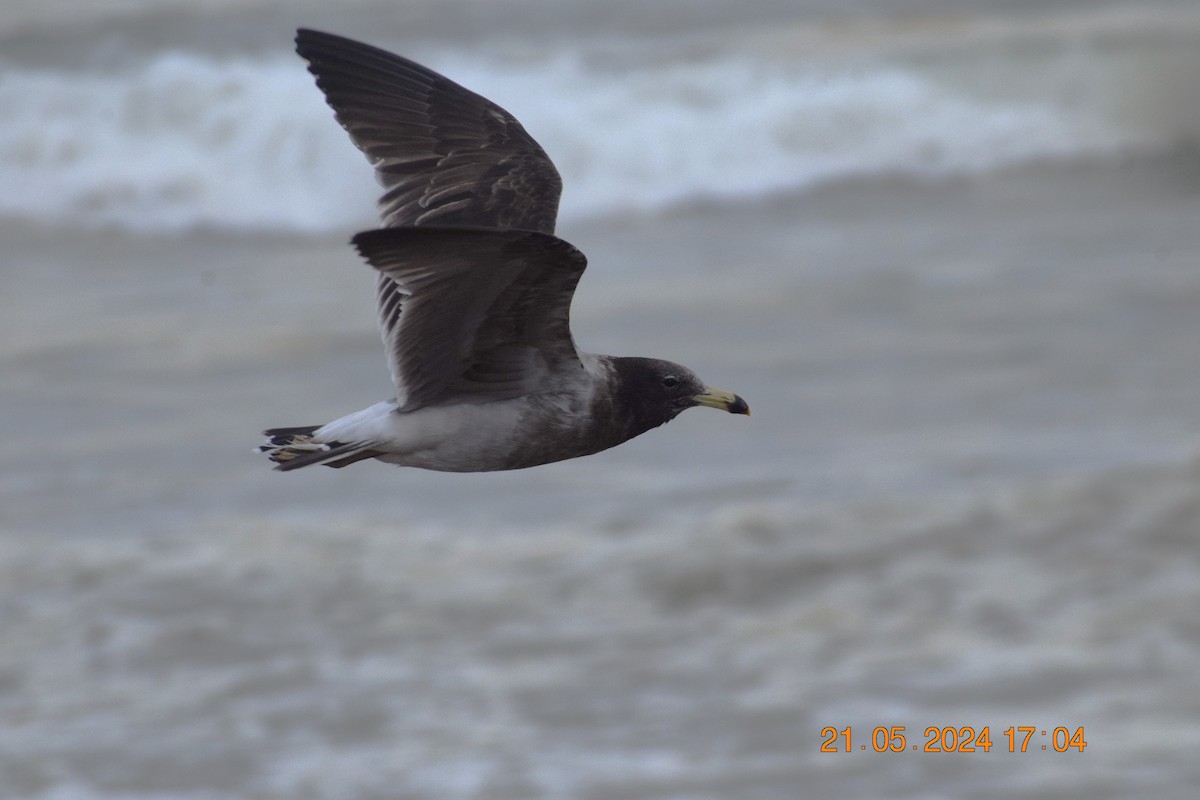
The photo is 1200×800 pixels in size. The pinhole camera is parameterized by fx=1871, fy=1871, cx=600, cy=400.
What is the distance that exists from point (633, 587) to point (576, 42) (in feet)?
43.7

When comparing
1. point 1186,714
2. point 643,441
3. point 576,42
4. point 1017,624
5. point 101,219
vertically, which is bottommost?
point 1186,714

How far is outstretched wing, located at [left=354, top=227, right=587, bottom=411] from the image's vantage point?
4836 millimetres

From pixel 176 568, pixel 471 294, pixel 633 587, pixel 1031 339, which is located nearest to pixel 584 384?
pixel 471 294

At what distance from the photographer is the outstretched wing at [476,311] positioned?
484cm

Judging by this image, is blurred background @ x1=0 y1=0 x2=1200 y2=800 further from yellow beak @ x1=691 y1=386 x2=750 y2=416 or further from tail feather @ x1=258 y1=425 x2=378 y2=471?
tail feather @ x1=258 y1=425 x2=378 y2=471

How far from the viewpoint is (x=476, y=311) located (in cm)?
520

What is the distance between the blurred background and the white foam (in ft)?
0.20

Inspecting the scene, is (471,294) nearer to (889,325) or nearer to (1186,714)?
(1186,714)

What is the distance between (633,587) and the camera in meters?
12.9

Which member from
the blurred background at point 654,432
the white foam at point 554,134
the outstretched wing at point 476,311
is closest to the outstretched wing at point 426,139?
the outstretched wing at point 476,311

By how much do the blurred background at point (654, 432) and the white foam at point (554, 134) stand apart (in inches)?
2.4
